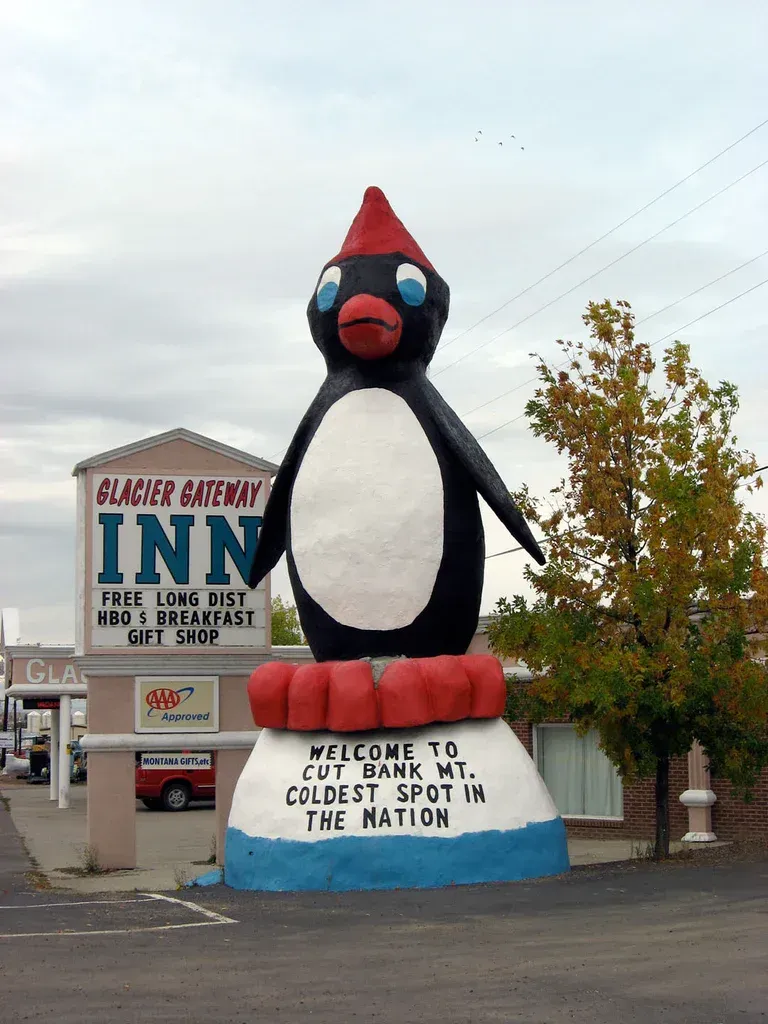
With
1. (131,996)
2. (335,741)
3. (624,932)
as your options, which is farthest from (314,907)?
(131,996)

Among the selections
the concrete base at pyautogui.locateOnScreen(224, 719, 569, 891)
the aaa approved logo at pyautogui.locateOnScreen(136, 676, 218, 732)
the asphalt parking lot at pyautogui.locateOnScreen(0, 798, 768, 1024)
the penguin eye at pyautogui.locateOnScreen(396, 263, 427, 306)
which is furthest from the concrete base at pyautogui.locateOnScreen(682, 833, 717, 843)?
the penguin eye at pyautogui.locateOnScreen(396, 263, 427, 306)

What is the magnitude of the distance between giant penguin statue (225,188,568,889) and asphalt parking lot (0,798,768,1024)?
459 mm

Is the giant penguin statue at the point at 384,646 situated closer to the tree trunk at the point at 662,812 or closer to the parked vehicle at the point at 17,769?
the tree trunk at the point at 662,812

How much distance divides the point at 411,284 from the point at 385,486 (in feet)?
6.59

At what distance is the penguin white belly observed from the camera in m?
12.3

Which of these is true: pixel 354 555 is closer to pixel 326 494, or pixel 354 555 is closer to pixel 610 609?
pixel 326 494

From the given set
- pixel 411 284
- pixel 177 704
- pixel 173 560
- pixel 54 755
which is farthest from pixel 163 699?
pixel 54 755

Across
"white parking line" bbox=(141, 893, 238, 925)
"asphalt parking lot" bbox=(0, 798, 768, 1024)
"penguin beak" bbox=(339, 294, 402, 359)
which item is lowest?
"white parking line" bbox=(141, 893, 238, 925)

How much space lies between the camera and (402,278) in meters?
12.8

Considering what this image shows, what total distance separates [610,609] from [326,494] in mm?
3483

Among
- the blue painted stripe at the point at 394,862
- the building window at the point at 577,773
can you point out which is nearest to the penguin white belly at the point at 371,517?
the blue painted stripe at the point at 394,862

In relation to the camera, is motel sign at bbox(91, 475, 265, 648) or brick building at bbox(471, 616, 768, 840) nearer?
motel sign at bbox(91, 475, 265, 648)

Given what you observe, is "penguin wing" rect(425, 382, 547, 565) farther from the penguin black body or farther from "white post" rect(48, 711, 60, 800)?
"white post" rect(48, 711, 60, 800)

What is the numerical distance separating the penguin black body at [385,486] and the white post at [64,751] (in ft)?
61.0
